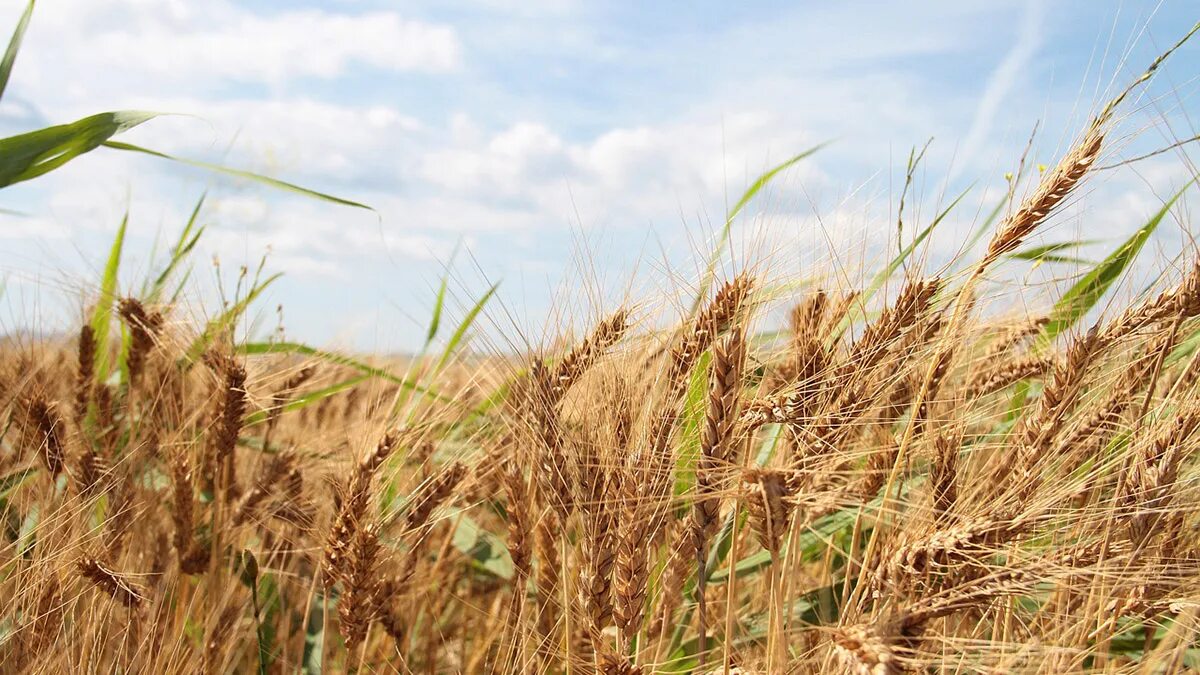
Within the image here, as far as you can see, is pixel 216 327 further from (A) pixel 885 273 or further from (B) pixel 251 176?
(A) pixel 885 273

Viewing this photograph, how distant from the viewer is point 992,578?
100cm

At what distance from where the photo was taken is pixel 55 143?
4.62ft

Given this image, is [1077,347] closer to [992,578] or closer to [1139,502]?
[1139,502]

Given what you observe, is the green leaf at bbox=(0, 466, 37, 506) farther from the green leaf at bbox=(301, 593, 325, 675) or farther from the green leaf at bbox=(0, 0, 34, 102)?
the green leaf at bbox=(0, 0, 34, 102)

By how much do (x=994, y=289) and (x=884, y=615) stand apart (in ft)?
2.60

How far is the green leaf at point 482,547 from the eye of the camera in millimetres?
2348

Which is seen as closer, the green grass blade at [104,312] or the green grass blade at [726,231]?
the green grass blade at [726,231]

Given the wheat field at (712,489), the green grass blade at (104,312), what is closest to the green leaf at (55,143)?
the wheat field at (712,489)

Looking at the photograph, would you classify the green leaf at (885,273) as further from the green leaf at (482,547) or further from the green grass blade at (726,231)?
the green leaf at (482,547)


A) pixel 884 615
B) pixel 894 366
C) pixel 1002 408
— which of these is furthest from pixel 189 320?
pixel 1002 408

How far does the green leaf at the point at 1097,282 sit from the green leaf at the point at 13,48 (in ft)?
6.43

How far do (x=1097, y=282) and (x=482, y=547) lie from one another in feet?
5.51

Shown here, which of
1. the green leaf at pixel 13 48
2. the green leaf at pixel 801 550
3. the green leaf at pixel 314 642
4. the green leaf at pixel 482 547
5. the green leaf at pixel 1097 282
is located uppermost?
the green leaf at pixel 13 48

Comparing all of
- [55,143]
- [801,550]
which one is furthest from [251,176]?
[801,550]
